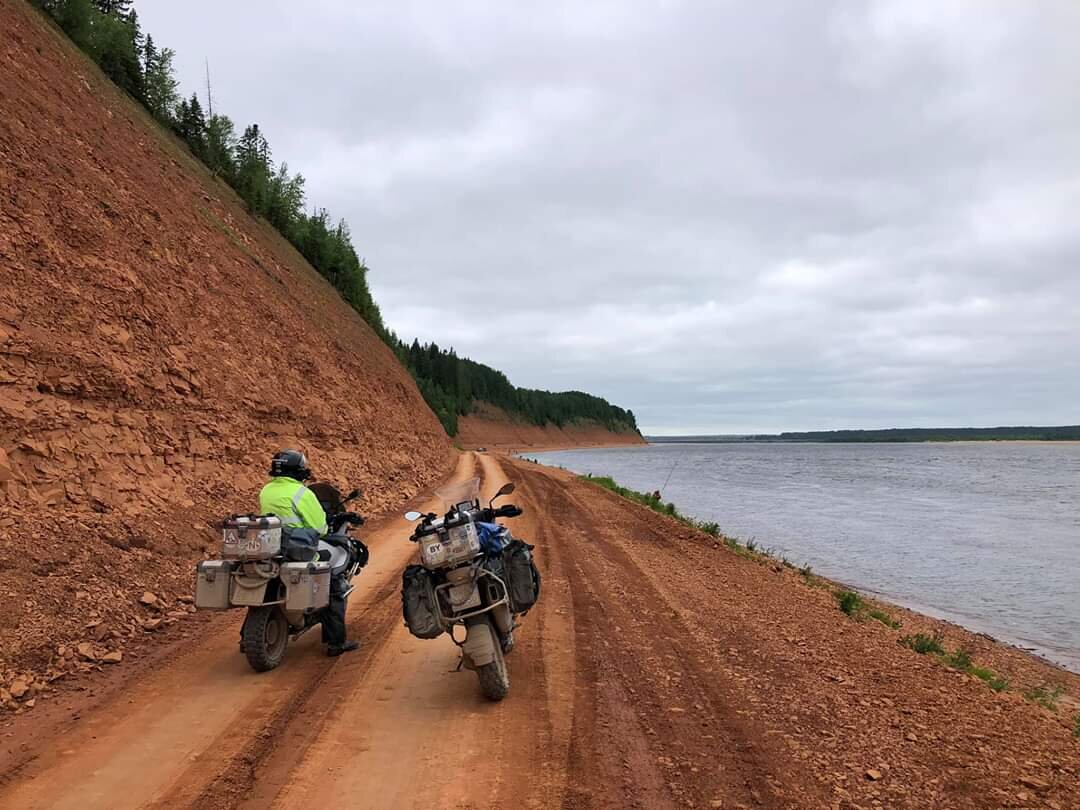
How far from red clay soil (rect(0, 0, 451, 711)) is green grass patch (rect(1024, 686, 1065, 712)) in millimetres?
9098

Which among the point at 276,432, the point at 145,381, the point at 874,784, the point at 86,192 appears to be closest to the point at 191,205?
the point at 86,192

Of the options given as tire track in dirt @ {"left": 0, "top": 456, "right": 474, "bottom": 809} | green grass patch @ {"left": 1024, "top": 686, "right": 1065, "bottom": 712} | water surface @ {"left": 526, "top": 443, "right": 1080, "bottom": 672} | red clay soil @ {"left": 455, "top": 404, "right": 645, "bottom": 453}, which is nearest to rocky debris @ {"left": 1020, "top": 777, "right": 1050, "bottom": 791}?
green grass patch @ {"left": 1024, "top": 686, "right": 1065, "bottom": 712}

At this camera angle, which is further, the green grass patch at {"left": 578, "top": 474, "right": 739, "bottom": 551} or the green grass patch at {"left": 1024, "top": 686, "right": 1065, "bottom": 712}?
the green grass patch at {"left": 578, "top": 474, "right": 739, "bottom": 551}

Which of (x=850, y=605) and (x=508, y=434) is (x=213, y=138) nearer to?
(x=850, y=605)

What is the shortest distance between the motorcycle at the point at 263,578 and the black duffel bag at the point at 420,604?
98cm

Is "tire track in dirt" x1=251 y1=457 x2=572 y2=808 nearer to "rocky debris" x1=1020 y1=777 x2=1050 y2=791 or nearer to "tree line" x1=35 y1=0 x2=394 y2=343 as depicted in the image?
"rocky debris" x1=1020 y1=777 x2=1050 y2=791

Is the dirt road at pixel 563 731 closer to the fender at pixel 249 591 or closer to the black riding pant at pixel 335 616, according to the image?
the black riding pant at pixel 335 616

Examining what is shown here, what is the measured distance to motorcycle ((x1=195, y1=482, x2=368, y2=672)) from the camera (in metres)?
5.52

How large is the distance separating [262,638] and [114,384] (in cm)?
621

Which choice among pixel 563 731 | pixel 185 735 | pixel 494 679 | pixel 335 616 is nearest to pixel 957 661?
pixel 563 731

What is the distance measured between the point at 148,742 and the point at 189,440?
792 centimetres

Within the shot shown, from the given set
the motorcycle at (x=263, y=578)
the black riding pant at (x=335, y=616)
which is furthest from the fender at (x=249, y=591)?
the black riding pant at (x=335, y=616)

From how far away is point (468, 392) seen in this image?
130 meters

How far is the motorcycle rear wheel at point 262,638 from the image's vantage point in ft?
18.6
